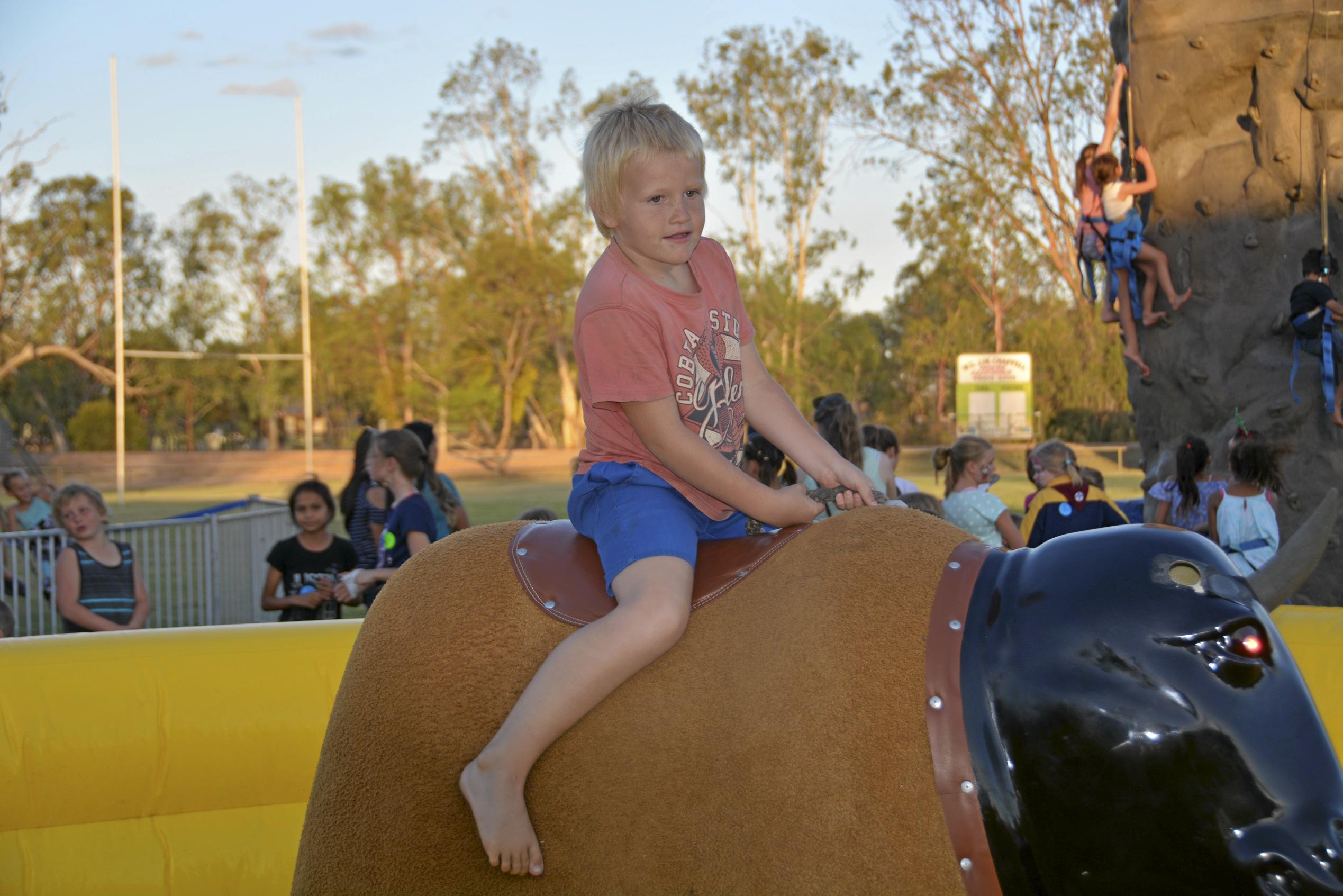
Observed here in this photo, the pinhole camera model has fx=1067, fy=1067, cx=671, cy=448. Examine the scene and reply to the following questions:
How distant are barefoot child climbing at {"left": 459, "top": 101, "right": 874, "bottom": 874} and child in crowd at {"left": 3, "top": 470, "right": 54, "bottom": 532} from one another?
8.12 meters

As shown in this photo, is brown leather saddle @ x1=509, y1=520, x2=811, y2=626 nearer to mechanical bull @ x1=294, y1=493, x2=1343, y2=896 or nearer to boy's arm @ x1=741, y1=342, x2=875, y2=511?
mechanical bull @ x1=294, y1=493, x2=1343, y2=896

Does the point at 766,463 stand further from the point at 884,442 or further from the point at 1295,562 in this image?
the point at 1295,562

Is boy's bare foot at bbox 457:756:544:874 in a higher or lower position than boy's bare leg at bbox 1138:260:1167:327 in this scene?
lower

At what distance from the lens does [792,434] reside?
7.82 ft

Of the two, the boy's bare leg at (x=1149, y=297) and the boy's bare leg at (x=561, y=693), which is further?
the boy's bare leg at (x=1149, y=297)

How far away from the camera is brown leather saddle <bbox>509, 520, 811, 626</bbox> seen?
2025mm

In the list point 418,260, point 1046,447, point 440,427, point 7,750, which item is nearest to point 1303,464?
point 1046,447

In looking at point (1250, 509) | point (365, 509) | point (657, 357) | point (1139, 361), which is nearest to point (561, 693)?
point (657, 357)

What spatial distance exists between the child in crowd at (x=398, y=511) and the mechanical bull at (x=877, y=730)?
2914 millimetres

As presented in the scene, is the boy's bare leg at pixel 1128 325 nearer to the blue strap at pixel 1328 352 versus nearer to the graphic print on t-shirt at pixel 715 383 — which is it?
the blue strap at pixel 1328 352

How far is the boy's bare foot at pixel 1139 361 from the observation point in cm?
825

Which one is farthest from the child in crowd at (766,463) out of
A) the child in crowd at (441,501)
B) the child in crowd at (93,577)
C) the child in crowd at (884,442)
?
the child in crowd at (93,577)

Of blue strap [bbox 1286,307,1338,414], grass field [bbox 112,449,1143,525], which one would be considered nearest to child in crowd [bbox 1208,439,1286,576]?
blue strap [bbox 1286,307,1338,414]

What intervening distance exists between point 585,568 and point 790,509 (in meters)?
0.42
